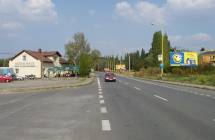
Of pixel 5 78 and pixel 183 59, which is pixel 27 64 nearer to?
pixel 5 78

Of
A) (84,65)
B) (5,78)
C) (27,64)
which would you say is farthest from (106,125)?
(27,64)

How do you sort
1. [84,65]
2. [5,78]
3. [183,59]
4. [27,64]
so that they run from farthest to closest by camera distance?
[27,64]
[84,65]
[183,59]
[5,78]

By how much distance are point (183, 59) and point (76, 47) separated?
60.0 metres

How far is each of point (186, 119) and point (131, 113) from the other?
2385mm

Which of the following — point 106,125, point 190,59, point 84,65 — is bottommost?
point 106,125

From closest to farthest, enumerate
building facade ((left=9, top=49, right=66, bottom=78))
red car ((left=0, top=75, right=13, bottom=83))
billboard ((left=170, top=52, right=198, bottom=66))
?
red car ((left=0, top=75, right=13, bottom=83)) → billboard ((left=170, top=52, right=198, bottom=66)) → building facade ((left=9, top=49, right=66, bottom=78))

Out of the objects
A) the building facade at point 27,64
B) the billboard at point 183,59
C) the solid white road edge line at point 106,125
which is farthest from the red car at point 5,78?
the solid white road edge line at point 106,125

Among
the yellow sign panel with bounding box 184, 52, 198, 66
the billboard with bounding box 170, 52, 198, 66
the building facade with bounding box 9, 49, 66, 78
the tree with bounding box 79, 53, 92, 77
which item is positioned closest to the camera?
the billboard with bounding box 170, 52, 198, 66

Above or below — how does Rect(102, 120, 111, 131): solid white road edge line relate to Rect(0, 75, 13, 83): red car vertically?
below

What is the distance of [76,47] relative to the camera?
128125 mm

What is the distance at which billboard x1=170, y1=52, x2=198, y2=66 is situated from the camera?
2913 inches

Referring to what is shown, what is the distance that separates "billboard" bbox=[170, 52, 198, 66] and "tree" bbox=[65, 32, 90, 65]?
57860mm

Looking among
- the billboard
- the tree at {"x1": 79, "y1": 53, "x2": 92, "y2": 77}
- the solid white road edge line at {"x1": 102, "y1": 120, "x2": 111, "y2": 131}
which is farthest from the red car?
the solid white road edge line at {"x1": 102, "y1": 120, "x2": 111, "y2": 131}

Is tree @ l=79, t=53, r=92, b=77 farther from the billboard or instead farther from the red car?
the red car
